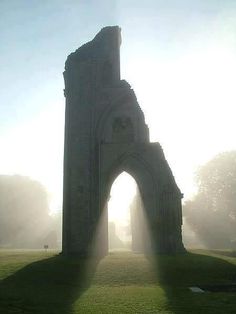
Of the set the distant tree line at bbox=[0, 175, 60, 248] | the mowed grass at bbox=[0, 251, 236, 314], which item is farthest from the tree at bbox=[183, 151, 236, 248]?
the mowed grass at bbox=[0, 251, 236, 314]

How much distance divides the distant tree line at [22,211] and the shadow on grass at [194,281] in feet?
125

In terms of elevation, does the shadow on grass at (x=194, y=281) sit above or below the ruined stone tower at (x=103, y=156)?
below

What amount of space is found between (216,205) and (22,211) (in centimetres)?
3176

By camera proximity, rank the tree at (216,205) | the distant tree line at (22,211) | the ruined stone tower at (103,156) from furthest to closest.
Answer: the distant tree line at (22,211)
the tree at (216,205)
the ruined stone tower at (103,156)

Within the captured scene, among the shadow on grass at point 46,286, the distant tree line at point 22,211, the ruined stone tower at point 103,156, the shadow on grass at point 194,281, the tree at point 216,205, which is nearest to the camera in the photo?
the shadow on grass at point 194,281

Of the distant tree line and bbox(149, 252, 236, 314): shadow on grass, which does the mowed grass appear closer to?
bbox(149, 252, 236, 314): shadow on grass

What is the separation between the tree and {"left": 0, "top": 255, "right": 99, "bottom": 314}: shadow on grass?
3006 cm

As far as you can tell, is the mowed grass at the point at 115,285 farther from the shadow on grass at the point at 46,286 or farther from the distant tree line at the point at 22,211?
the distant tree line at the point at 22,211

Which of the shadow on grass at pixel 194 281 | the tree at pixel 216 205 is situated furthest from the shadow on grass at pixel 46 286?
the tree at pixel 216 205

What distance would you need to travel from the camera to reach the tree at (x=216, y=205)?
45.1 metres

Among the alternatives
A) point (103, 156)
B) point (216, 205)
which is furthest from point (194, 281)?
point (216, 205)

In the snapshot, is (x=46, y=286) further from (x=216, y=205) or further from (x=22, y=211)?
(x=22, y=211)

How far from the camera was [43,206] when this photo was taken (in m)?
65.3

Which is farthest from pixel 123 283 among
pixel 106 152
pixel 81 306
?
pixel 106 152
